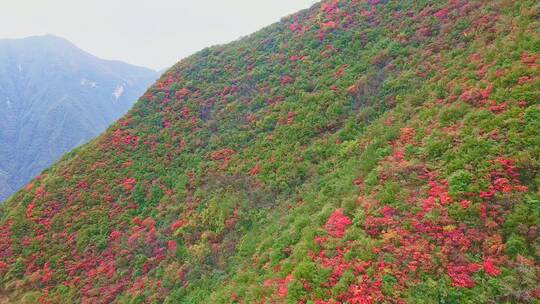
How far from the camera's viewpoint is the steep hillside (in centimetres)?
794

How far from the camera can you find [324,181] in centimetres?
1423

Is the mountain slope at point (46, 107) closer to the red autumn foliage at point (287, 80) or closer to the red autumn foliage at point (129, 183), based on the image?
the red autumn foliage at point (129, 183)

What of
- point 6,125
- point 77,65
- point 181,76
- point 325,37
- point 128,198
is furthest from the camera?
point 77,65

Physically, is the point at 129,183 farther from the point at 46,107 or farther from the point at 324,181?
the point at 46,107

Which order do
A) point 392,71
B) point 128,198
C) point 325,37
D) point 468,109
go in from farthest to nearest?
point 325,37 < point 128,198 < point 392,71 < point 468,109

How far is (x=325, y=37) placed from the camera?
2833cm

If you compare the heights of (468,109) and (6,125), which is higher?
(6,125)

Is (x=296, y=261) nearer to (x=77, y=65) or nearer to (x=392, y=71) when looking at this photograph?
(x=392, y=71)

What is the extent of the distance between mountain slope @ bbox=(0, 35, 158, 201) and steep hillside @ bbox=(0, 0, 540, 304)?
9963cm

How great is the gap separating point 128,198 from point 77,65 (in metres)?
209

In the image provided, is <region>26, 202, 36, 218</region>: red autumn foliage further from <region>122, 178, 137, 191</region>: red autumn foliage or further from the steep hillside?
<region>122, 178, 137, 191</region>: red autumn foliage

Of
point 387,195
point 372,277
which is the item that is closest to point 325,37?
point 387,195

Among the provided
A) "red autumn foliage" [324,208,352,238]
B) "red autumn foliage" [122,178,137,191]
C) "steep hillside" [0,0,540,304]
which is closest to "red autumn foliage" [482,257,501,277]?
"steep hillside" [0,0,540,304]

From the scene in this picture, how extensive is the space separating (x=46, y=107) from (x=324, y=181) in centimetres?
17095
